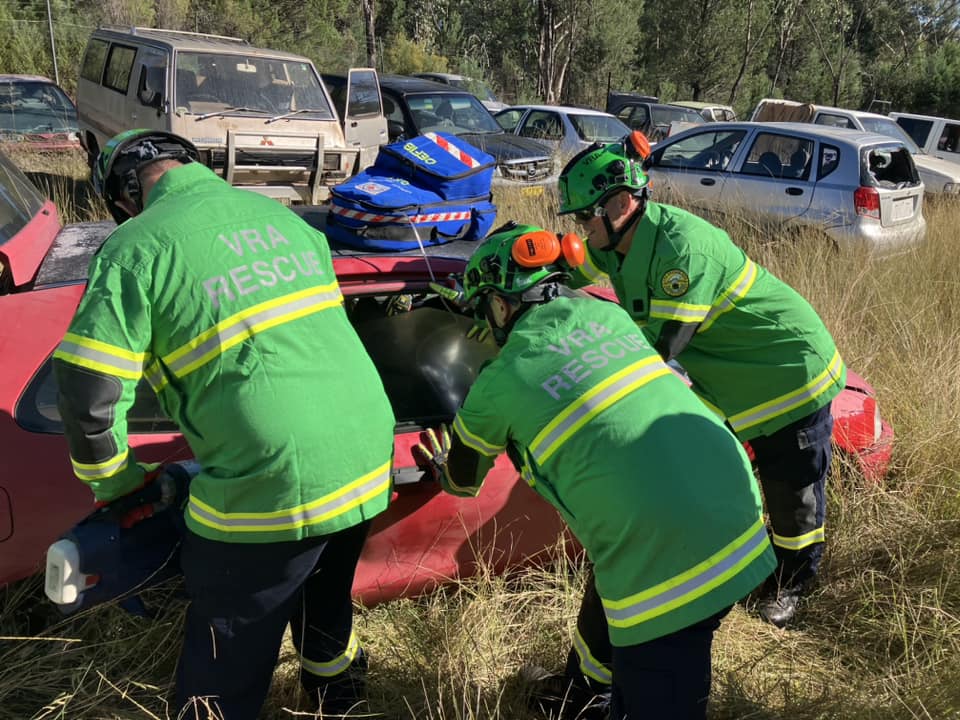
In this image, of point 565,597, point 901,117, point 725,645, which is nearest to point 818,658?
point 725,645

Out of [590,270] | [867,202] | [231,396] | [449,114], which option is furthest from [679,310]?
[449,114]

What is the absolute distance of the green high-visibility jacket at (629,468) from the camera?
163 centimetres

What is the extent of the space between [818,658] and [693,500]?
4.74 feet

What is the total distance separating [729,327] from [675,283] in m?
0.31

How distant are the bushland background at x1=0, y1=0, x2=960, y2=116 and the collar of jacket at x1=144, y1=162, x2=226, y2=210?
2069 centimetres

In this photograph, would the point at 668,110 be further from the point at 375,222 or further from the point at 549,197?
the point at 375,222

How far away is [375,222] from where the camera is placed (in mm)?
3432

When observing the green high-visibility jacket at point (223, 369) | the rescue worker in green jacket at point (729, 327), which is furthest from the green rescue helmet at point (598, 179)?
the green high-visibility jacket at point (223, 369)

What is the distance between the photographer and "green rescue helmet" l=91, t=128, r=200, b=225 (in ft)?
6.16

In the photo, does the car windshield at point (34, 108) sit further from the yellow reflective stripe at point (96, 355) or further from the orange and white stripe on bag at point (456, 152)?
the yellow reflective stripe at point (96, 355)

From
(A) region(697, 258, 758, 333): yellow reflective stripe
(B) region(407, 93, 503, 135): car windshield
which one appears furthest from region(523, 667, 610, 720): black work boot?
(B) region(407, 93, 503, 135): car windshield

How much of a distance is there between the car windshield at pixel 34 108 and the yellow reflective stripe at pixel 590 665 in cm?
984

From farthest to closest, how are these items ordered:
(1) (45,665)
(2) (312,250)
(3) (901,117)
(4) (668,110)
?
(4) (668,110)
(3) (901,117)
(1) (45,665)
(2) (312,250)

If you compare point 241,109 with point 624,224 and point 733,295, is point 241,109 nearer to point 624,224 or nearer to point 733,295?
point 624,224
